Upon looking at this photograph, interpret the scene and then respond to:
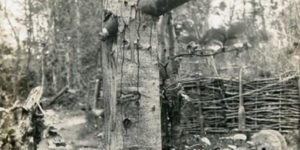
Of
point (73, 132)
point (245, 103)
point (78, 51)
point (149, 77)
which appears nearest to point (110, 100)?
point (149, 77)

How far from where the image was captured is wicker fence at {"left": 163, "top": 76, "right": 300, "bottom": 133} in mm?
8703

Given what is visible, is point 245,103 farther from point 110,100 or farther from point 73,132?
point 110,100

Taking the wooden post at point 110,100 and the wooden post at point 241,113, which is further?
the wooden post at point 241,113

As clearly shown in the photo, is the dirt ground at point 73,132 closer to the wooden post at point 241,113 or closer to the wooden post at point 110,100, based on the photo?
the wooden post at point 241,113

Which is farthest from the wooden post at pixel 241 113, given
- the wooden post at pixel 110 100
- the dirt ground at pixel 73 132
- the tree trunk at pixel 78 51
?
the tree trunk at pixel 78 51

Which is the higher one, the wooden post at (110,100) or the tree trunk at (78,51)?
the tree trunk at (78,51)

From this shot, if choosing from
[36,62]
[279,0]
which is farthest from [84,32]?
[279,0]

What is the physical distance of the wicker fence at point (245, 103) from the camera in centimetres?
870

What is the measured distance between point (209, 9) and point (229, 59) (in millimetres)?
2807

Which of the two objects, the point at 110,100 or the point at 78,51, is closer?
the point at 110,100

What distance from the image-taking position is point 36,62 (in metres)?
16.5

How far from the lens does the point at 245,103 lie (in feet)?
29.3

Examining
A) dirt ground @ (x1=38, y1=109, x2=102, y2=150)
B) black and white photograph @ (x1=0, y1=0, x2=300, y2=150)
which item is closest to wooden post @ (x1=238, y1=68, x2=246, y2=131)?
black and white photograph @ (x1=0, y1=0, x2=300, y2=150)

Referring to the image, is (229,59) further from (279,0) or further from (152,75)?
(152,75)
